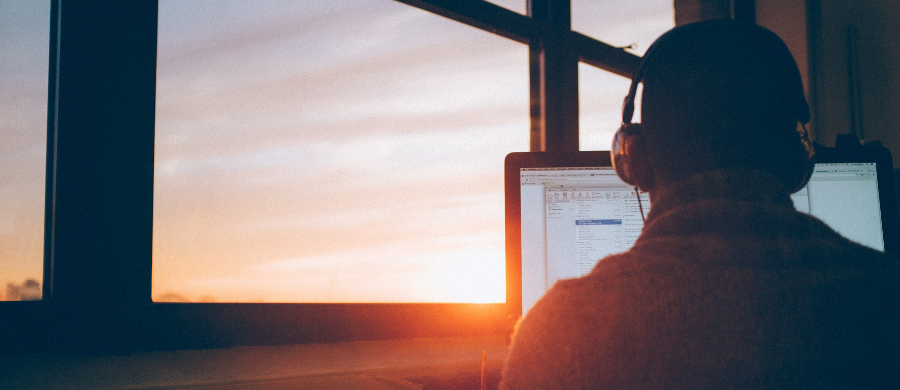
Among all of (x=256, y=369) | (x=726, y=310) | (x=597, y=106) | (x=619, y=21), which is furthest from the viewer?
(x=619, y=21)

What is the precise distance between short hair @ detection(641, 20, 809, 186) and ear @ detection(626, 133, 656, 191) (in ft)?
0.10

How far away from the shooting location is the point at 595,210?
111 cm

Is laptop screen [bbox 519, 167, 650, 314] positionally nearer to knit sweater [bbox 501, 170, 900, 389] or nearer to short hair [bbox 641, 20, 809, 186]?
short hair [bbox 641, 20, 809, 186]

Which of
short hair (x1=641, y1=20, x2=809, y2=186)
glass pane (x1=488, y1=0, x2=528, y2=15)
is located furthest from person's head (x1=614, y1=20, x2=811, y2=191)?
glass pane (x1=488, y1=0, x2=528, y2=15)

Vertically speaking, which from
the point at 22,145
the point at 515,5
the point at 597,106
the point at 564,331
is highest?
the point at 515,5

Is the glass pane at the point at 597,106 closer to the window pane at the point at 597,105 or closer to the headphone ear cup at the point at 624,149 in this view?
the window pane at the point at 597,105

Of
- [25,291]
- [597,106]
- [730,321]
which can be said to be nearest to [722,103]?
[730,321]

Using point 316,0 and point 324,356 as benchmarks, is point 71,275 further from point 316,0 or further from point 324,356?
point 316,0

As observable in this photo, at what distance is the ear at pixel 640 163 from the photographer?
2.06 ft

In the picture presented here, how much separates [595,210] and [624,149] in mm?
394

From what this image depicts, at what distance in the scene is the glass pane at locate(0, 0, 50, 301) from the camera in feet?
3.44

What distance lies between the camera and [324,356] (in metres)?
1.16

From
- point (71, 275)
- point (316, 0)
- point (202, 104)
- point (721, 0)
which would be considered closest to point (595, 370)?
point (71, 275)

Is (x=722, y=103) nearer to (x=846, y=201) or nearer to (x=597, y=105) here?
(x=846, y=201)
